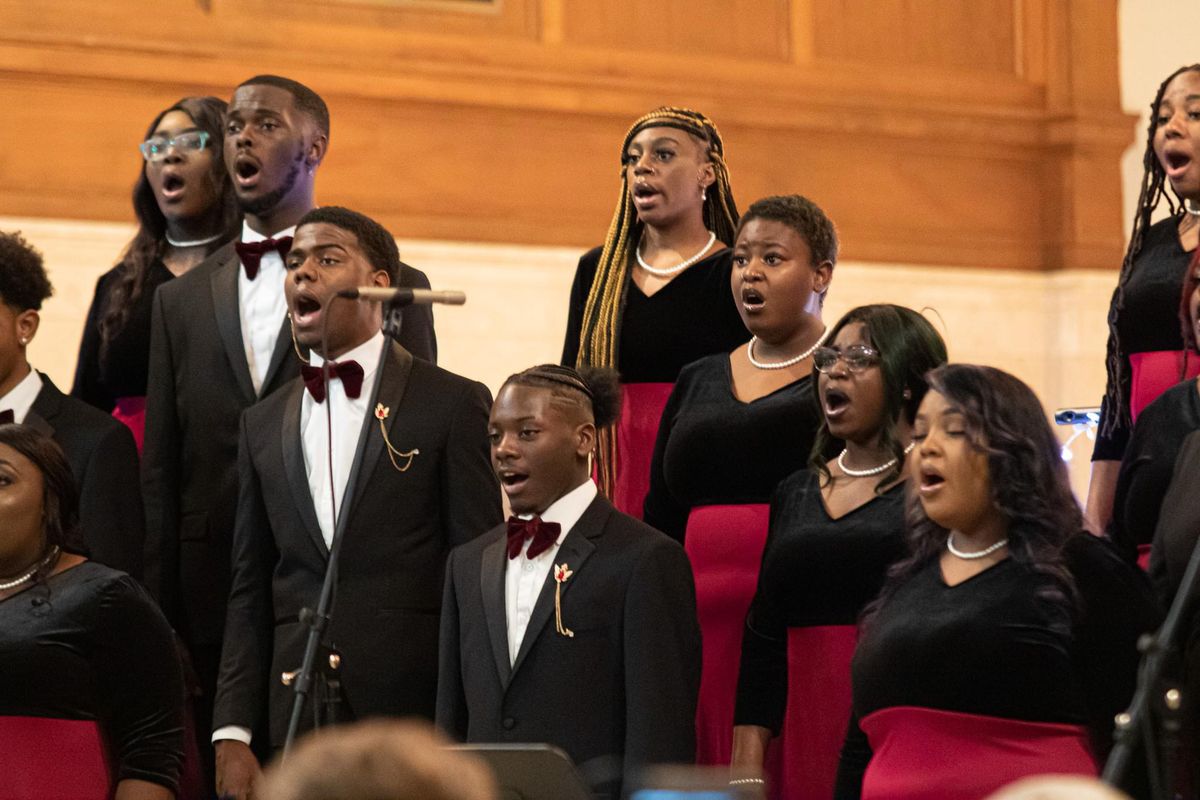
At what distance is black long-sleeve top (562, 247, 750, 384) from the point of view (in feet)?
16.1

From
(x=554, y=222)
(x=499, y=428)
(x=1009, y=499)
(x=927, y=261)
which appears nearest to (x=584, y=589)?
(x=499, y=428)

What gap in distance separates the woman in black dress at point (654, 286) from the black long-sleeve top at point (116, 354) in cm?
93

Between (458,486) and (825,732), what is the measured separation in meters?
0.82

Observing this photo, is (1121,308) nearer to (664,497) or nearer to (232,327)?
(664,497)

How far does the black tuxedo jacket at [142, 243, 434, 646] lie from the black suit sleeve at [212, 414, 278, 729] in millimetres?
259

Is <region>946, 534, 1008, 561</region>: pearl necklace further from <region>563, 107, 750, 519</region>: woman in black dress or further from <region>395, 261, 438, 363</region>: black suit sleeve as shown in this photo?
<region>395, 261, 438, 363</region>: black suit sleeve

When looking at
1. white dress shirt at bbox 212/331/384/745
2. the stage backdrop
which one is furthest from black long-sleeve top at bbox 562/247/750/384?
the stage backdrop

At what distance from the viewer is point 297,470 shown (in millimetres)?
4289

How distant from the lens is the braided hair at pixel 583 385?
426 cm

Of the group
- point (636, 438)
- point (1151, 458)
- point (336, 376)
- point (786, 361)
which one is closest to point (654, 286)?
point (636, 438)

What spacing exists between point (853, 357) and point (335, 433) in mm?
987

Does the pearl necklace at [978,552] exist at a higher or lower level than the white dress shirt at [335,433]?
lower

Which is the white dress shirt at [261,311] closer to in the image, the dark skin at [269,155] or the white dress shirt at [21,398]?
the dark skin at [269,155]

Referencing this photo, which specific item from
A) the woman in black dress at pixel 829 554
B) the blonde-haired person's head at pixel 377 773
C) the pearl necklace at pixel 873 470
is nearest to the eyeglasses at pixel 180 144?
the woman in black dress at pixel 829 554
